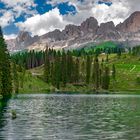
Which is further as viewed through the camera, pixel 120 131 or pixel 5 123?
pixel 5 123

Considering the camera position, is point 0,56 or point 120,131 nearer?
point 120,131

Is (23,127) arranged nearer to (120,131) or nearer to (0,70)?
(120,131)

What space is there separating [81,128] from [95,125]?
15.7 ft

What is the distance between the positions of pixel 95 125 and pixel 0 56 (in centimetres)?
9178

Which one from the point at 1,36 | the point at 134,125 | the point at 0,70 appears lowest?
the point at 134,125

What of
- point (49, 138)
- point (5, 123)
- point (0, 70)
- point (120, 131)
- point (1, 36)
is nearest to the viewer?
point (49, 138)

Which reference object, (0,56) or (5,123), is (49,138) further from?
(0,56)

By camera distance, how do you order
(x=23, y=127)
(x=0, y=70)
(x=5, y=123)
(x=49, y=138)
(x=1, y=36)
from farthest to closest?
(x=1, y=36)
(x=0, y=70)
(x=5, y=123)
(x=23, y=127)
(x=49, y=138)

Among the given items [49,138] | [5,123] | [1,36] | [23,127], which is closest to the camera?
[49,138]

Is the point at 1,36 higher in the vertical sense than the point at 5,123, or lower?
higher

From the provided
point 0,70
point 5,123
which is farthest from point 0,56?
point 5,123

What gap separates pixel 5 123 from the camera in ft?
208

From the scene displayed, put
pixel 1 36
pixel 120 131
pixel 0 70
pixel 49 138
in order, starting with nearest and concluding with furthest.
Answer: pixel 49 138, pixel 120 131, pixel 0 70, pixel 1 36

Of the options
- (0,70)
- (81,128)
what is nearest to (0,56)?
(0,70)
